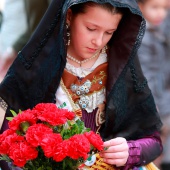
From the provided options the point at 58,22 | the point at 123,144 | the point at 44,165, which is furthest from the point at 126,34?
the point at 44,165

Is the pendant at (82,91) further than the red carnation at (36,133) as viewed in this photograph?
Yes

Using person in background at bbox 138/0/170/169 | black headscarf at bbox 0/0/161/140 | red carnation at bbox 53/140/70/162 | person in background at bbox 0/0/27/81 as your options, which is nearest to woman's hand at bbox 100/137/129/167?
black headscarf at bbox 0/0/161/140

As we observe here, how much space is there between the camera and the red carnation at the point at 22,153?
1.73 metres

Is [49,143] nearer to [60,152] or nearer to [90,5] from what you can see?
[60,152]

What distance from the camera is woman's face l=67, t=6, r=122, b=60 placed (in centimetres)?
210

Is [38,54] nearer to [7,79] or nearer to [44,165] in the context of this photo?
[7,79]

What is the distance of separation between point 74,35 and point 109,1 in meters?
0.22

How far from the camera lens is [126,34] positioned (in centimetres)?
231

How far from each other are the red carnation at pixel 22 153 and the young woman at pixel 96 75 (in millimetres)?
415

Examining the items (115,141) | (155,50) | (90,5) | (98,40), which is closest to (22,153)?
(115,141)

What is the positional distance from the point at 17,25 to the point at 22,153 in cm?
188

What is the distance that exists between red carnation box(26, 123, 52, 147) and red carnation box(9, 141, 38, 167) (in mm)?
26

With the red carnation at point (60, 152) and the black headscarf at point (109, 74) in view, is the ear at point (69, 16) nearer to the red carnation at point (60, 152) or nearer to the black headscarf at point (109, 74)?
the black headscarf at point (109, 74)

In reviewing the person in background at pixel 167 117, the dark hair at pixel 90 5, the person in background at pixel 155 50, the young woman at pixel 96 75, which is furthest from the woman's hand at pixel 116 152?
the person in background at pixel 167 117
